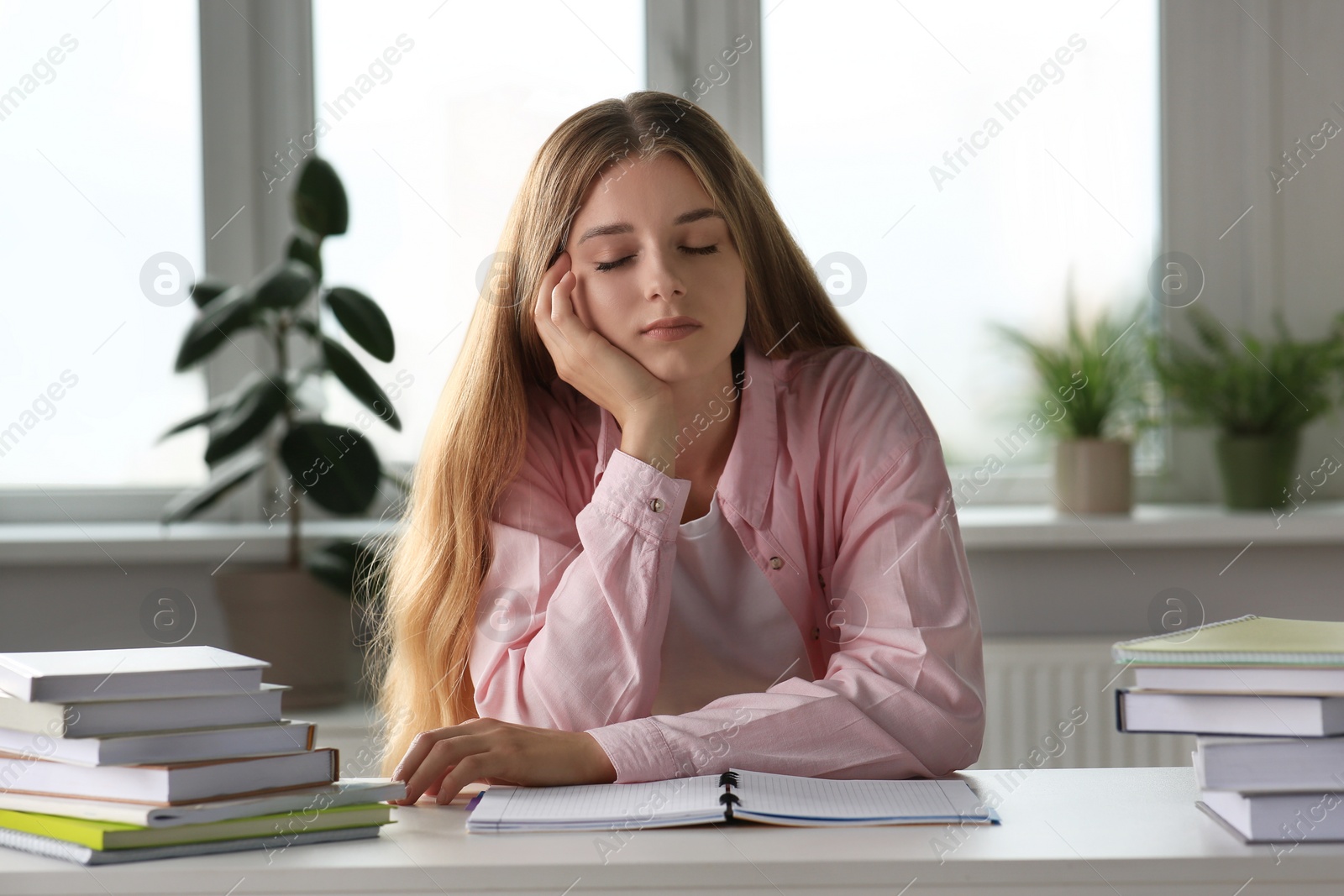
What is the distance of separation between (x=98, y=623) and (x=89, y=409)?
0.44 meters

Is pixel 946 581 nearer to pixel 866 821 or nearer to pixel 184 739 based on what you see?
pixel 866 821

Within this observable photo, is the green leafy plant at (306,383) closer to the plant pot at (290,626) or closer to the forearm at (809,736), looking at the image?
the plant pot at (290,626)

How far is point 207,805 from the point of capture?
0.76 metres

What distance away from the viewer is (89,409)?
2422 mm

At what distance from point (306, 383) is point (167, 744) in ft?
4.50

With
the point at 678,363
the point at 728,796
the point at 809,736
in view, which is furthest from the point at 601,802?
the point at 678,363

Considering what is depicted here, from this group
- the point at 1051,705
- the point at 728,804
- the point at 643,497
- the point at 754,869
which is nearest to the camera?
the point at 754,869

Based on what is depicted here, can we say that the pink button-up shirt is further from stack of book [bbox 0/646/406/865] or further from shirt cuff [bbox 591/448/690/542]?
stack of book [bbox 0/646/406/865]

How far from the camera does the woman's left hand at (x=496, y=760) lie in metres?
0.90

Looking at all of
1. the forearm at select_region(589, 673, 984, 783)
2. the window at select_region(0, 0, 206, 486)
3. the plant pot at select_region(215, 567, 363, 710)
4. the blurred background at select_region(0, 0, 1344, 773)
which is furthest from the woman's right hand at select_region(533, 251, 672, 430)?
the window at select_region(0, 0, 206, 486)

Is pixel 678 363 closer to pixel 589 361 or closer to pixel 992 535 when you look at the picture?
pixel 589 361

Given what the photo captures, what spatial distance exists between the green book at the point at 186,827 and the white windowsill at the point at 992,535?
1.37m

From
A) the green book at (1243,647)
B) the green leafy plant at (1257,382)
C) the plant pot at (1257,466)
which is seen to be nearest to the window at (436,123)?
the green leafy plant at (1257,382)

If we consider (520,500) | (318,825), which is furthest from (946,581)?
(318,825)
